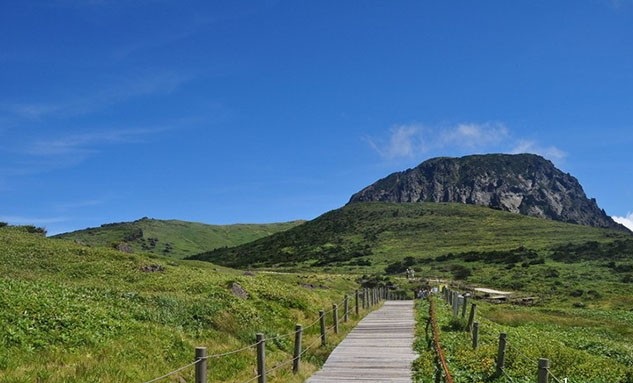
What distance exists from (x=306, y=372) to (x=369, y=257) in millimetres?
119605

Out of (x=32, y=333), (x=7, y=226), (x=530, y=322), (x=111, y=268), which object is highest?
(x=7, y=226)

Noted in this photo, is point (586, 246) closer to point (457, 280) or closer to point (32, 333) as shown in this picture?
point (457, 280)

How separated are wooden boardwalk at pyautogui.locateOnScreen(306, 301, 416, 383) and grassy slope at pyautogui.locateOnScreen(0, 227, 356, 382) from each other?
1.08 m

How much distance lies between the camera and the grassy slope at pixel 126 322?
1336 cm

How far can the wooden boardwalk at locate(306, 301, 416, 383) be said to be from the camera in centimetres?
1620

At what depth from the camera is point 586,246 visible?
384 feet

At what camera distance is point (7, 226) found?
50.6m

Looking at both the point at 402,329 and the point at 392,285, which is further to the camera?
the point at 392,285

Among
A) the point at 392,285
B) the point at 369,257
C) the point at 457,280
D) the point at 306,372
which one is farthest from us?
the point at 369,257

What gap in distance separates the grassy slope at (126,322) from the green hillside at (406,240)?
83.9 meters

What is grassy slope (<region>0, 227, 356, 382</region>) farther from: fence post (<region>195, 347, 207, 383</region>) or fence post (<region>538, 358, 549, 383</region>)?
fence post (<region>538, 358, 549, 383</region>)

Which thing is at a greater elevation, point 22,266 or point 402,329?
point 22,266

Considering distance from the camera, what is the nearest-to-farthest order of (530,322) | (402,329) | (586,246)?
1. (402,329)
2. (530,322)
3. (586,246)

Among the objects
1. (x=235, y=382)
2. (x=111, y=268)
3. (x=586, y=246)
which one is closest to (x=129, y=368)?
(x=235, y=382)
